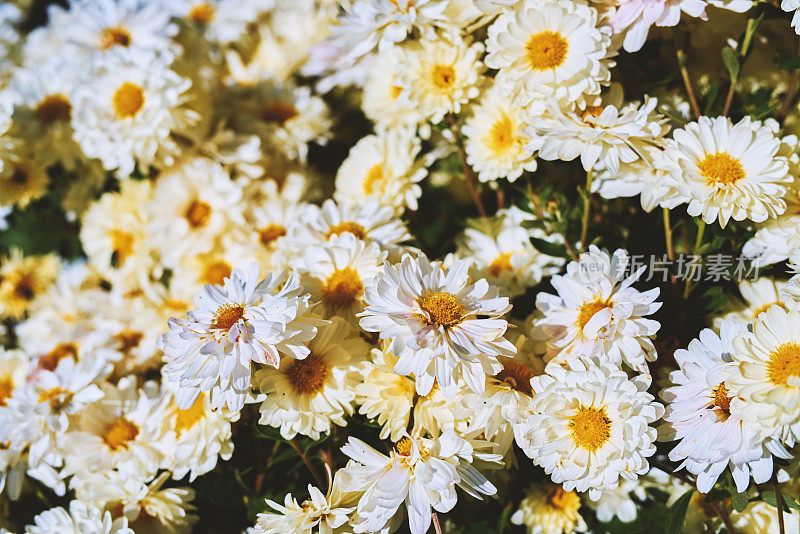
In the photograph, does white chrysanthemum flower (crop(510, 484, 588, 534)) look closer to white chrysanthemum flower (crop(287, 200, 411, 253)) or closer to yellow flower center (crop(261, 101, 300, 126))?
white chrysanthemum flower (crop(287, 200, 411, 253))

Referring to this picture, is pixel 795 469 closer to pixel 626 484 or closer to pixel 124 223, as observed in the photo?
pixel 626 484

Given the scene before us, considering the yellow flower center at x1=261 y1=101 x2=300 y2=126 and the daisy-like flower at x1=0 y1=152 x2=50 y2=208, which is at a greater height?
the daisy-like flower at x1=0 y1=152 x2=50 y2=208

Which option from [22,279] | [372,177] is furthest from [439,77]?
[22,279]

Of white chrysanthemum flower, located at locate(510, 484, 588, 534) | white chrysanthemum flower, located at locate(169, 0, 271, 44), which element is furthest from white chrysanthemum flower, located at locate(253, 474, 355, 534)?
white chrysanthemum flower, located at locate(169, 0, 271, 44)

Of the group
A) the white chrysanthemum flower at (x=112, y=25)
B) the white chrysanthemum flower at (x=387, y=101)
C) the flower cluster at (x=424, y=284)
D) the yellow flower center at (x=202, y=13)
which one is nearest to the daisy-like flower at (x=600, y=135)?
the flower cluster at (x=424, y=284)

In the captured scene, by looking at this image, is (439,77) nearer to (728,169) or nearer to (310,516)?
(728,169)

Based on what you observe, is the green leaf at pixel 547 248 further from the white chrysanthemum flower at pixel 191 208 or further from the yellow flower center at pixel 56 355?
the yellow flower center at pixel 56 355

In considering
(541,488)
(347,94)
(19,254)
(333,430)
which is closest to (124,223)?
(19,254)
